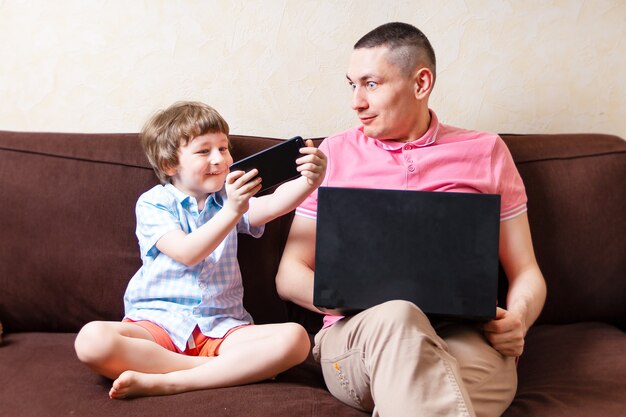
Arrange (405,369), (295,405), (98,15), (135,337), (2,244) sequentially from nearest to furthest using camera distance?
1. (405,369)
2. (295,405)
3. (135,337)
4. (2,244)
5. (98,15)

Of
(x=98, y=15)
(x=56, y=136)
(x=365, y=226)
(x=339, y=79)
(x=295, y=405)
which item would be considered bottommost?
(x=295, y=405)

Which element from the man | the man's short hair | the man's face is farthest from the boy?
the man's short hair

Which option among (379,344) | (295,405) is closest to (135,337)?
(295,405)

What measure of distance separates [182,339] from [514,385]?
67 centimetres

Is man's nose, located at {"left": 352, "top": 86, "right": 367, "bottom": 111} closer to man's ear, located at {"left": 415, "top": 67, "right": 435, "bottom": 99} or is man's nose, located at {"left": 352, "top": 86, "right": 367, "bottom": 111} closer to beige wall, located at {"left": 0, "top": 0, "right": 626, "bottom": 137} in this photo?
man's ear, located at {"left": 415, "top": 67, "right": 435, "bottom": 99}

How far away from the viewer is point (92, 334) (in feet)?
4.50

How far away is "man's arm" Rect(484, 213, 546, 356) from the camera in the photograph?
1.39m

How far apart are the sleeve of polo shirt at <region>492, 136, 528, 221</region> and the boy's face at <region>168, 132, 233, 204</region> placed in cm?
60

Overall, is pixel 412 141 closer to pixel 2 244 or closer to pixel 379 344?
pixel 379 344

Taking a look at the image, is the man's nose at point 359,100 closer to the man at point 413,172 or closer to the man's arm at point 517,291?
the man at point 413,172

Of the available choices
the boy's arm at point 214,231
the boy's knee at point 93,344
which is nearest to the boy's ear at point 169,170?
the boy's arm at point 214,231

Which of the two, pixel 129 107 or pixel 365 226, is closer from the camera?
pixel 365 226

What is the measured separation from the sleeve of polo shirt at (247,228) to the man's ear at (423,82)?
466 mm

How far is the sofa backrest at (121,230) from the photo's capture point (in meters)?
1.67
